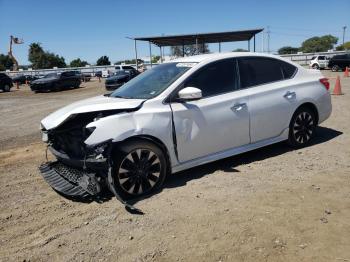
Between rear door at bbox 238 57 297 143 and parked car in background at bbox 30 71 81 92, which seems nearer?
rear door at bbox 238 57 297 143

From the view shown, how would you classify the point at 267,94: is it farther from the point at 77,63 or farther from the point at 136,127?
the point at 77,63

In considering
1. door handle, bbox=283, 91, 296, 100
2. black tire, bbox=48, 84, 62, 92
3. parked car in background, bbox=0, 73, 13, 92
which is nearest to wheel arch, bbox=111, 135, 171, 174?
door handle, bbox=283, 91, 296, 100

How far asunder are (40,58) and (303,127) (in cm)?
10373

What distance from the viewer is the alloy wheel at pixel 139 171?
4.62 meters

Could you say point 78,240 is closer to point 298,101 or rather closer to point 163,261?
point 163,261

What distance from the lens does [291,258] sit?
327 cm

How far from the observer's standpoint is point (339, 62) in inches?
1395

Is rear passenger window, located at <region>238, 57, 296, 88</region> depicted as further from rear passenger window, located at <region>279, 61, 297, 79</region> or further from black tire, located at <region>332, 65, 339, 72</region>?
black tire, located at <region>332, 65, 339, 72</region>

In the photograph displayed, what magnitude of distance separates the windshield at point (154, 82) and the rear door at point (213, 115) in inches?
10.7

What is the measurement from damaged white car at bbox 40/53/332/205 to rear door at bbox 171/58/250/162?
0.01 meters

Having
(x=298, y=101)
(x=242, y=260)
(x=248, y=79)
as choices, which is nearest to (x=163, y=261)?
(x=242, y=260)

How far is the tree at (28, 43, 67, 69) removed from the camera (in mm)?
101938

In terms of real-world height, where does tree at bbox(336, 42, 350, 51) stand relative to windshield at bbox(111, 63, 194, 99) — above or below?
above

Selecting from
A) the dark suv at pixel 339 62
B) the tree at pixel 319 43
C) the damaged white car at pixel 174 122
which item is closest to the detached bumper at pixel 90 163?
the damaged white car at pixel 174 122
